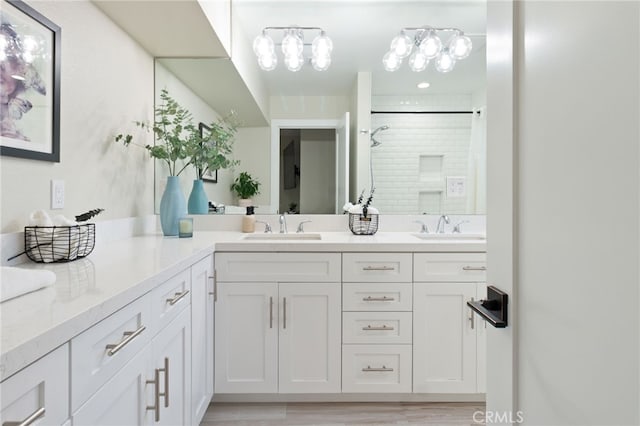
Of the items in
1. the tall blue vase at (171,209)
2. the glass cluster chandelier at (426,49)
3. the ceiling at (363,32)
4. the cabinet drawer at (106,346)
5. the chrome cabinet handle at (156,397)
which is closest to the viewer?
the cabinet drawer at (106,346)

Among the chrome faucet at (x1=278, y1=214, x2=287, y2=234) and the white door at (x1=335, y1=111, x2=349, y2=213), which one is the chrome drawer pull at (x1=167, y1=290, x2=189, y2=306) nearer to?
the chrome faucet at (x1=278, y1=214, x2=287, y2=234)

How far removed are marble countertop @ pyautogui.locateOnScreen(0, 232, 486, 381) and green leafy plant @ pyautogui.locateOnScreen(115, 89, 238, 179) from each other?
54cm

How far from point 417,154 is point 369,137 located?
35 cm

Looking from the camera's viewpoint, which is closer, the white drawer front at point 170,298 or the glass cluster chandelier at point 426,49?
the white drawer front at point 170,298

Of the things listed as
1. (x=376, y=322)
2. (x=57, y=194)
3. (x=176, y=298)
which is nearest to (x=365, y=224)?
(x=376, y=322)

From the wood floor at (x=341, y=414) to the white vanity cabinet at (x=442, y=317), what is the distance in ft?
0.38

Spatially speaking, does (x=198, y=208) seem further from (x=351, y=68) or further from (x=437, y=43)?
(x=437, y=43)

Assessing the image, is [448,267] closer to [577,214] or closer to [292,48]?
[577,214]

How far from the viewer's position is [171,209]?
6.98 feet

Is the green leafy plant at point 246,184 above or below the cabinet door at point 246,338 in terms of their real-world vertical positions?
above

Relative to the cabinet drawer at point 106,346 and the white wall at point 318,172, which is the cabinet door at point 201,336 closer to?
the cabinet drawer at point 106,346

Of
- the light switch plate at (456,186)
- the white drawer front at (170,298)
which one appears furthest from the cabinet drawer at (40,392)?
the light switch plate at (456,186)

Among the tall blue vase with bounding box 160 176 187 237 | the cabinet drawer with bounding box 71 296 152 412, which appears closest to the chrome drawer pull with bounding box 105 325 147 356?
the cabinet drawer with bounding box 71 296 152 412

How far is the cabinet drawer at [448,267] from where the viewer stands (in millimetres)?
1896
